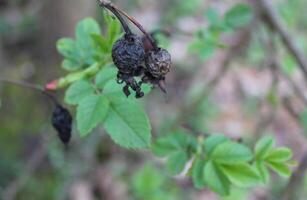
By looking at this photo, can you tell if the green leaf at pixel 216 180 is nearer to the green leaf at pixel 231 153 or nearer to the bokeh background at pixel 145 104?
the green leaf at pixel 231 153

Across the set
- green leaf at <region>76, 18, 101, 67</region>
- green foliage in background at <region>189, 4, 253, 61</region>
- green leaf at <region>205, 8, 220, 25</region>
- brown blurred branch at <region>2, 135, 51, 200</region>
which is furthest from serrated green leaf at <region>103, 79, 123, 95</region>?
brown blurred branch at <region>2, 135, 51, 200</region>

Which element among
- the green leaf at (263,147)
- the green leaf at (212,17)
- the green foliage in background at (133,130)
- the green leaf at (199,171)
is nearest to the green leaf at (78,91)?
the green foliage in background at (133,130)

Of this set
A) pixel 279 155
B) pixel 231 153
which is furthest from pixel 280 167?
pixel 231 153

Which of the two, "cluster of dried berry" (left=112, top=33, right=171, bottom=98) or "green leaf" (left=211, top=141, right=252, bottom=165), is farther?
"green leaf" (left=211, top=141, right=252, bottom=165)

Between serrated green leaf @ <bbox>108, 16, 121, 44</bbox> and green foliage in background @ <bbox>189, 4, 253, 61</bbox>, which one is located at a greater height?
serrated green leaf @ <bbox>108, 16, 121, 44</bbox>

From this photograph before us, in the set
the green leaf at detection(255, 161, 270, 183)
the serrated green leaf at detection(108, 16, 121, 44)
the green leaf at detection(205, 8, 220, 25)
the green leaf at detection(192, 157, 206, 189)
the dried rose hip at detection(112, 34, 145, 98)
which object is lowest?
the green leaf at detection(192, 157, 206, 189)

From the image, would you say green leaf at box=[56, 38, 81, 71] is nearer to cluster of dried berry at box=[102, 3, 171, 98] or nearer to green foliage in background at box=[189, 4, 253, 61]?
cluster of dried berry at box=[102, 3, 171, 98]
